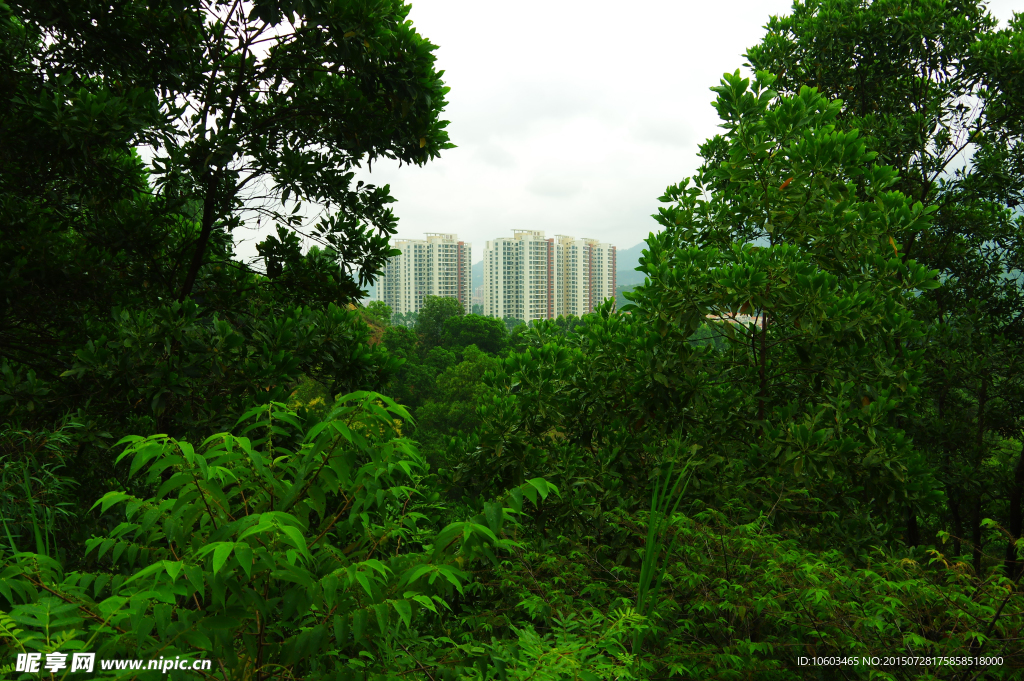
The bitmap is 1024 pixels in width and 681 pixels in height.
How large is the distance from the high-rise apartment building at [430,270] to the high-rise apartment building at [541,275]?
612cm

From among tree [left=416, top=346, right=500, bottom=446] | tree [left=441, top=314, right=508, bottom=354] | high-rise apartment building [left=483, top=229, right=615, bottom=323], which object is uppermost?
high-rise apartment building [left=483, top=229, right=615, bottom=323]

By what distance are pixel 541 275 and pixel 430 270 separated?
61.5 ft

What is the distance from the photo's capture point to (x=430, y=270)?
314ft

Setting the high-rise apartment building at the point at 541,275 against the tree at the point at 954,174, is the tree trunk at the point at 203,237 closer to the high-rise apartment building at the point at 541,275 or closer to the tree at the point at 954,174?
the tree at the point at 954,174

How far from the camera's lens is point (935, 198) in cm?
794

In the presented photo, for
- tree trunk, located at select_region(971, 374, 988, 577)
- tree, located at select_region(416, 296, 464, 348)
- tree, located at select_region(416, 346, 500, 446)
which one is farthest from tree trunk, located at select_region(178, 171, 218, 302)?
tree, located at select_region(416, 296, 464, 348)

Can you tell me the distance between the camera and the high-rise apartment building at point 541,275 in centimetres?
9156

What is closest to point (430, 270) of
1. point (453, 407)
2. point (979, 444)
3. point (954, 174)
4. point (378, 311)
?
point (378, 311)

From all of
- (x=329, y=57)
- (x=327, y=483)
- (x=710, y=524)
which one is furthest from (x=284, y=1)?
(x=710, y=524)

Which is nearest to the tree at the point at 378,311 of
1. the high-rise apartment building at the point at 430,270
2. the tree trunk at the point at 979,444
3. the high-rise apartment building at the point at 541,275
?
the tree trunk at the point at 979,444

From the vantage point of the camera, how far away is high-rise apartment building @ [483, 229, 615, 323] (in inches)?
3605

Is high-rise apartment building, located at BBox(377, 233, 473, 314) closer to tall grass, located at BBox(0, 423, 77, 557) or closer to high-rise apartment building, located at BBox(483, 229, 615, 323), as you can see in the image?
high-rise apartment building, located at BBox(483, 229, 615, 323)

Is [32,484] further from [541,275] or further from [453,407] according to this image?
[541,275]

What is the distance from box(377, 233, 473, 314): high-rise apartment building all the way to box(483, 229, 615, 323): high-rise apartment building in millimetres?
6122
